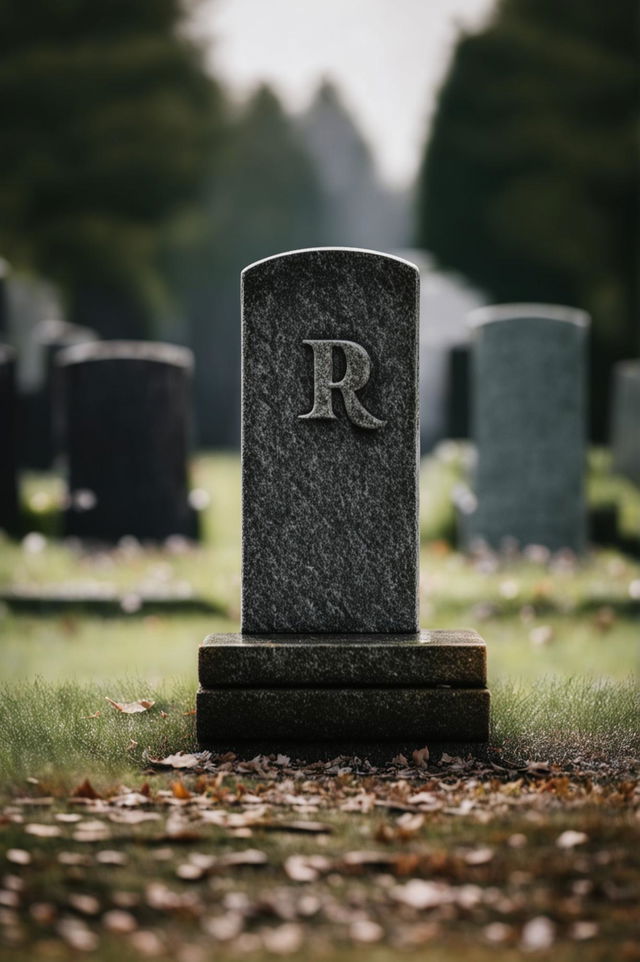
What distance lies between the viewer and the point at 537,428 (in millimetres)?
11242

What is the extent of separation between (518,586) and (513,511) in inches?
71.6

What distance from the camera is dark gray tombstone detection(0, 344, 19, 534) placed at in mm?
12188

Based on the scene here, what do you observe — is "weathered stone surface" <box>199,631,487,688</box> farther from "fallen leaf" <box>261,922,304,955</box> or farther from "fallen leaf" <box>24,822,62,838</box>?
Answer: "fallen leaf" <box>261,922,304,955</box>

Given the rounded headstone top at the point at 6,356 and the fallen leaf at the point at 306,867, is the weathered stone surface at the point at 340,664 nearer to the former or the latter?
the fallen leaf at the point at 306,867

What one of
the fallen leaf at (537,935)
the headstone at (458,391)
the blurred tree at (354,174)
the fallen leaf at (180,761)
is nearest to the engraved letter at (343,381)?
the fallen leaf at (180,761)

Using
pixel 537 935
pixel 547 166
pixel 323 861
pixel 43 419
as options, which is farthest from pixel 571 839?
pixel 547 166

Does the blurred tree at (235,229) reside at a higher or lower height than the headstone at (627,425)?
higher

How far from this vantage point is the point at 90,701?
545 cm

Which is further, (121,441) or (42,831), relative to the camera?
(121,441)

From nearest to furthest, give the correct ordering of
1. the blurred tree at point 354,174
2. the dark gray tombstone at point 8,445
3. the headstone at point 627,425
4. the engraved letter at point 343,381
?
the engraved letter at point 343,381, the dark gray tombstone at point 8,445, the headstone at point 627,425, the blurred tree at point 354,174

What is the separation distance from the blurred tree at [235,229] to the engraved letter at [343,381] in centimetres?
2251

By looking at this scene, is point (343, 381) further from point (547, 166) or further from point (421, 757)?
point (547, 166)

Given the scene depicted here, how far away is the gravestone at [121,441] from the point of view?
1182 cm

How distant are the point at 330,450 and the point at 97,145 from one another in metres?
20.8
